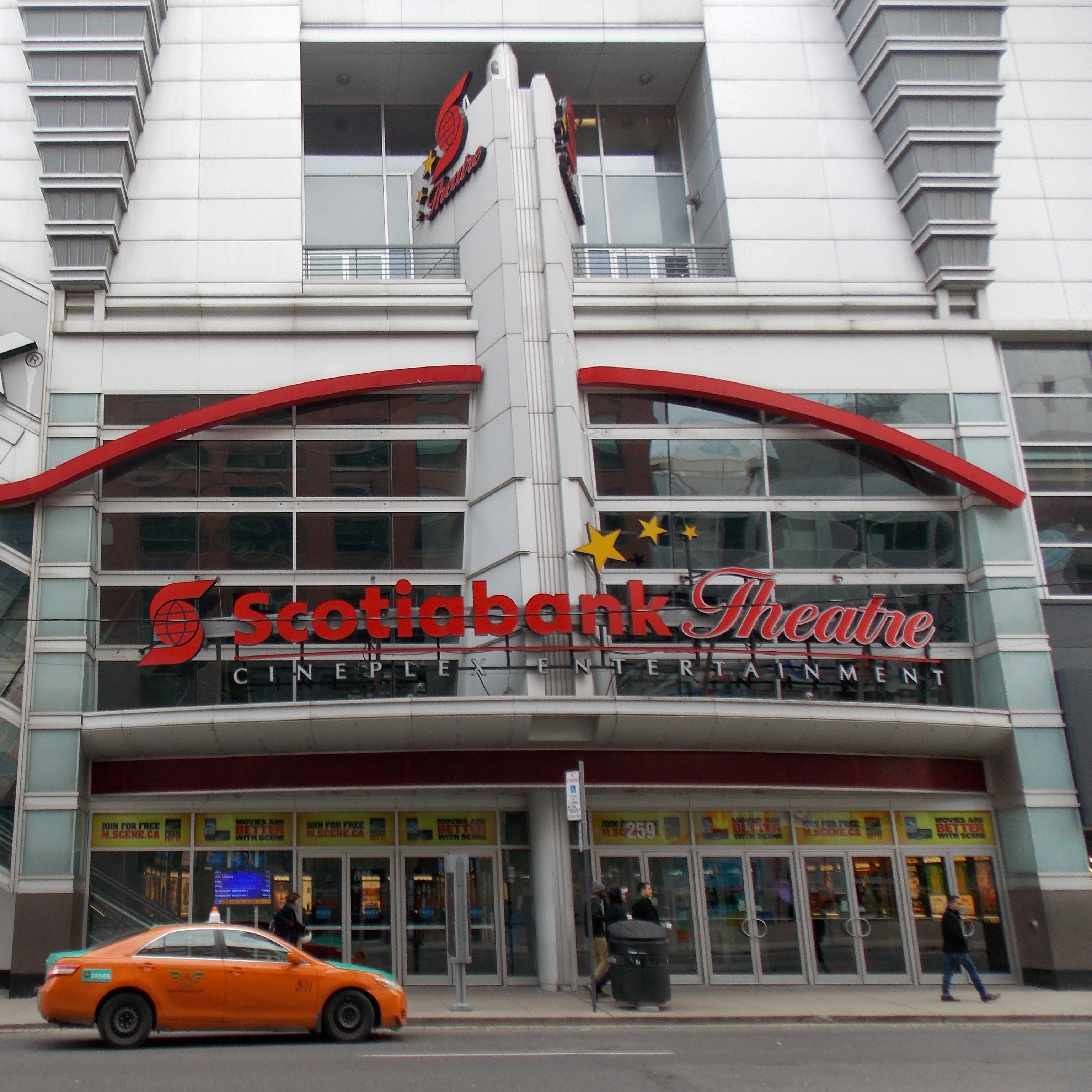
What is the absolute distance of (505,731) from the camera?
19.9 meters

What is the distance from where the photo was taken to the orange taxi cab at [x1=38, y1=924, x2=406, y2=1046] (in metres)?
13.0

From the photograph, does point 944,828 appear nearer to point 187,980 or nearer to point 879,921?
point 879,921

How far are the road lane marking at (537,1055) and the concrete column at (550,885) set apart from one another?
7161 mm

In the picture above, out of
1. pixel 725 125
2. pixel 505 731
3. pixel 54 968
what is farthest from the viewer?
pixel 725 125

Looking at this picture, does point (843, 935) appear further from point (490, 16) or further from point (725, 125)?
point (490, 16)

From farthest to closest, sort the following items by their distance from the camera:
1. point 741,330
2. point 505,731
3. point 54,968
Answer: point 741,330 → point 505,731 → point 54,968

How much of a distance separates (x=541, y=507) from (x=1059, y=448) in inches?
436

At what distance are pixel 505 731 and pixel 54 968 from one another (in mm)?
8581

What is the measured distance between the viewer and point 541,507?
21.2 meters

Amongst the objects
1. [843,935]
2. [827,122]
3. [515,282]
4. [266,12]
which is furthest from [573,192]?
[843,935]

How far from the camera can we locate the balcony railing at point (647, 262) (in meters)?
25.3

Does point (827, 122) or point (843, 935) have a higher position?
point (827, 122)

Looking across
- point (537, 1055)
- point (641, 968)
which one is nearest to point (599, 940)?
point (641, 968)

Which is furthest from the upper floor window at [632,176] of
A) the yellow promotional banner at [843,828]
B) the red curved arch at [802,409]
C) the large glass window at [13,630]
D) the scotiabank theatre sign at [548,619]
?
the large glass window at [13,630]
